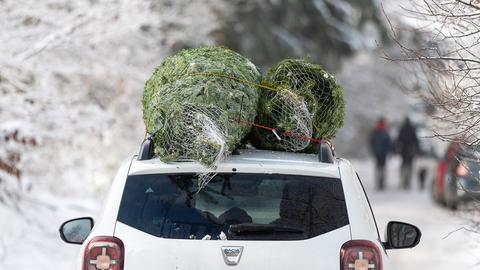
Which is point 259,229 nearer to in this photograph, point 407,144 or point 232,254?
point 232,254

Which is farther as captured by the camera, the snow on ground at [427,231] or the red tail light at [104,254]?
the snow on ground at [427,231]

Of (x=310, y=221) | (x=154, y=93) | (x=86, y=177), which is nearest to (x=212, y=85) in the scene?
(x=154, y=93)

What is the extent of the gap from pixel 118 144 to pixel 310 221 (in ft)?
42.0

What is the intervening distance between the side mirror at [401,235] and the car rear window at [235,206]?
0.78m

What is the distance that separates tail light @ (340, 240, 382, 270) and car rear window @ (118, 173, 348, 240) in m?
0.14

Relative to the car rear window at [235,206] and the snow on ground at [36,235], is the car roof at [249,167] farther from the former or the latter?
the snow on ground at [36,235]

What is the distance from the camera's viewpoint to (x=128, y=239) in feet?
16.6

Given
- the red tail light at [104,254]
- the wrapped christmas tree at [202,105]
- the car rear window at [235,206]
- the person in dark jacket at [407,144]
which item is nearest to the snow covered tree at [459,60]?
the wrapped christmas tree at [202,105]

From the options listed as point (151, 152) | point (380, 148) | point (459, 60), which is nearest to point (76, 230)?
point (151, 152)

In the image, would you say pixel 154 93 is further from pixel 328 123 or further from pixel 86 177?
pixel 86 177

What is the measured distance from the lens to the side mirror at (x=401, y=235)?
19.3 ft

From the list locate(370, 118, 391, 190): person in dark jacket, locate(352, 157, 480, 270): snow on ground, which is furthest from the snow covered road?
locate(370, 118, 391, 190): person in dark jacket

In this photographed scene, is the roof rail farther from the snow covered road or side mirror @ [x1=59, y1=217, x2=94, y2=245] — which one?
the snow covered road

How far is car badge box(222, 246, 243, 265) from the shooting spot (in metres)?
5.00
